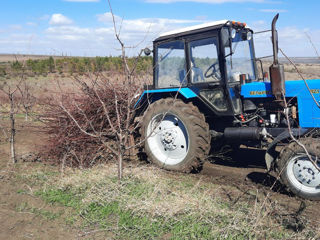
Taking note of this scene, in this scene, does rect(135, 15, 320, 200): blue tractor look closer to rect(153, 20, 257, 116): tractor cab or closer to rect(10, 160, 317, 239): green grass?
rect(153, 20, 257, 116): tractor cab

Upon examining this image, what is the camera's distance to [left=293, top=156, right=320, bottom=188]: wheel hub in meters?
4.45

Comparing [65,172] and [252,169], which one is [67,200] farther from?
[252,169]

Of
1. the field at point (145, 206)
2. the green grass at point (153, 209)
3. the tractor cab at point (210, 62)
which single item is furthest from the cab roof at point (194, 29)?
the green grass at point (153, 209)

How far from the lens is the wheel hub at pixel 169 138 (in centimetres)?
602

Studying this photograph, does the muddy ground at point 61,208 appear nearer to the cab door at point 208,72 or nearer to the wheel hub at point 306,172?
the wheel hub at point 306,172

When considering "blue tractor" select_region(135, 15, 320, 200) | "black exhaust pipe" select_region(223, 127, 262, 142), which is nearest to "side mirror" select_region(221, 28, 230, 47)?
"blue tractor" select_region(135, 15, 320, 200)

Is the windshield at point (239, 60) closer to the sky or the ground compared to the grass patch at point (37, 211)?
closer to the sky

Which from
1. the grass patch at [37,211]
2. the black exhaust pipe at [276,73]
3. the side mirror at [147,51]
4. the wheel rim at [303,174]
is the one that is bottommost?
the grass patch at [37,211]

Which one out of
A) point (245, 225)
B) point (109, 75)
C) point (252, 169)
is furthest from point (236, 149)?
point (245, 225)

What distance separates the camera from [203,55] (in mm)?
5695

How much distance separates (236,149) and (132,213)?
11.7ft

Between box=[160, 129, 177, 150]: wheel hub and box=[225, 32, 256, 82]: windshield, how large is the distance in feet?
4.36

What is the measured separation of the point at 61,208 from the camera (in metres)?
4.17

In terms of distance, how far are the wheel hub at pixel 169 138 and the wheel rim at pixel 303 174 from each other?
205 cm
